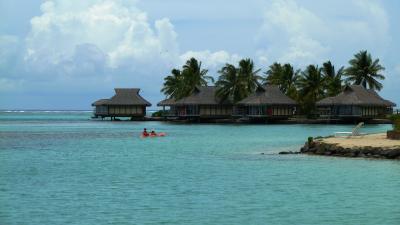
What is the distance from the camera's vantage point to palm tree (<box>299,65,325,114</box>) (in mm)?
92875

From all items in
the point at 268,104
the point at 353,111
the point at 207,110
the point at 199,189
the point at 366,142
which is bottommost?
the point at 199,189

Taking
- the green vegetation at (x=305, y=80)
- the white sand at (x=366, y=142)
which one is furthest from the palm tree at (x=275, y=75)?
the white sand at (x=366, y=142)

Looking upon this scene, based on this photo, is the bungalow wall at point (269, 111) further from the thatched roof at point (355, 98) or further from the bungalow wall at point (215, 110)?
the bungalow wall at point (215, 110)

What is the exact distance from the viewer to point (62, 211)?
20.2 m

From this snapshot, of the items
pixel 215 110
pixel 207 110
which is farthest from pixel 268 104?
pixel 207 110

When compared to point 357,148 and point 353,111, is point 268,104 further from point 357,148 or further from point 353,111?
point 357,148

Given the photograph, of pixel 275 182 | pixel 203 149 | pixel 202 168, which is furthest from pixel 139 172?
pixel 203 149

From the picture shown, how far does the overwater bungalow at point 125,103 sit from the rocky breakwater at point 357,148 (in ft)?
233

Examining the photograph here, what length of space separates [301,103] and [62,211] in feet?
262

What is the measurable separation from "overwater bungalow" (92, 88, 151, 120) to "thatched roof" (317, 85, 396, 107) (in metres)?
31.0

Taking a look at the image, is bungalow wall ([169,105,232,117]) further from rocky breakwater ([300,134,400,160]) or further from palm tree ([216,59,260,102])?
rocky breakwater ([300,134,400,160])

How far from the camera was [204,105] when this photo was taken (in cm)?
10044

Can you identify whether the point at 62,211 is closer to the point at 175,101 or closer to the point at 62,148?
the point at 62,148

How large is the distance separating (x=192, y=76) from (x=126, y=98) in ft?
37.9
